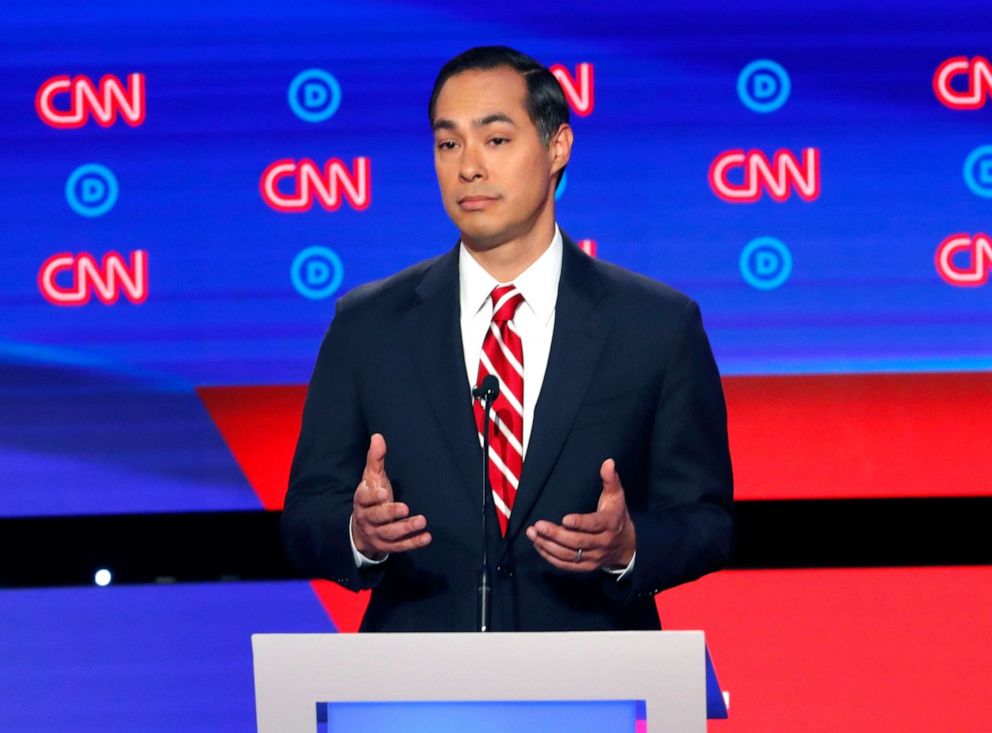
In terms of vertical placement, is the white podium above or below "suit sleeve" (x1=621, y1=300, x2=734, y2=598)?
below

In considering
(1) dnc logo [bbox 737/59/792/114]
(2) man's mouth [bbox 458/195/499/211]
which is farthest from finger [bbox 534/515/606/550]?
(1) dnc logo [bbox 737/59/792/114]

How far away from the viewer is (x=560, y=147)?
2359 mm

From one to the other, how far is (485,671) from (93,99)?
2.58 meters

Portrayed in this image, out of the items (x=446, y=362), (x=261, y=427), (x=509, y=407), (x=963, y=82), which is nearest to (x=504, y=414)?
(x=509, y=407)

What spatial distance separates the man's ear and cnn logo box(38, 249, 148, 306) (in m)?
1.55

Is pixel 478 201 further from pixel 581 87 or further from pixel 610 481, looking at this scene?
pixel 581 87

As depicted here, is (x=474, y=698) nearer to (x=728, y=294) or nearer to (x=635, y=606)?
(x=635, y=606)

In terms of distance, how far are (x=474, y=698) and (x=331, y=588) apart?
219 centimetres

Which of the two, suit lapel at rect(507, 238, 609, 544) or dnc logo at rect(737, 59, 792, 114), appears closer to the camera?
suit lapel at rect(507, 238, 609, 544)

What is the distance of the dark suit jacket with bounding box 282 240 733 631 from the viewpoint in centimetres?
209

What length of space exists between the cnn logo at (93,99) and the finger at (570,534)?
223cm

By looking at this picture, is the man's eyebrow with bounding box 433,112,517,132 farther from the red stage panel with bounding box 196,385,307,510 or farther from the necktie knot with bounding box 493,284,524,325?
the red stage panel with bounding box 196,385,307,510

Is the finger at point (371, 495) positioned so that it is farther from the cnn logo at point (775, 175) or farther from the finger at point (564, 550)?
the cnn logo at point (775, 175)

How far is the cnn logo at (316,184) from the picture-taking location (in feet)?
11.7
